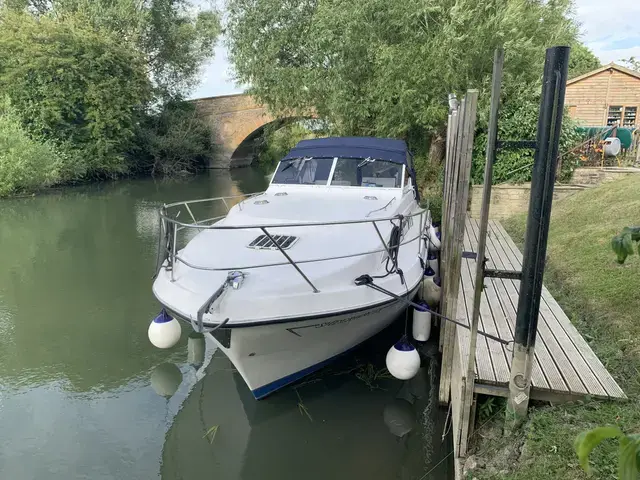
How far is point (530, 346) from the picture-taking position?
9.51 ft

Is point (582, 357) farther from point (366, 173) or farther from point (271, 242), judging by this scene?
point (366, 173)

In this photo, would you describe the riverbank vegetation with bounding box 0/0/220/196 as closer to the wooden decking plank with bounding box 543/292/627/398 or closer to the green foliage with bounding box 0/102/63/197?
the green foliage with bounding box 0/102/63/197

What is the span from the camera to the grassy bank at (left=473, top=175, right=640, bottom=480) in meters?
2.75

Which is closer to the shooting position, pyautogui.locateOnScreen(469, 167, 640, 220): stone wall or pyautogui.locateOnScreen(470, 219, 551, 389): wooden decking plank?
pyautogui.locateOnScreen(470, 219, 551, 389): wooden decking plank

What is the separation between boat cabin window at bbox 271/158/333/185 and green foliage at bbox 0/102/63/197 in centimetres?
1241

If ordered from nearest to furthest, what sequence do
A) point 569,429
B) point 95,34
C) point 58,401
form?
1. point 569,429
2. point 58,401
3. point 95,34

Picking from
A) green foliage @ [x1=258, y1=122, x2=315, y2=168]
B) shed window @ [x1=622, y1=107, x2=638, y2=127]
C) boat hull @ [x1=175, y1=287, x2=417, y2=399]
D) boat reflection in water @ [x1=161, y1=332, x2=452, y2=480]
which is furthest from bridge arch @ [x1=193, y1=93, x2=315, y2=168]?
boat hull @ [x1=175, y1=287, x2=417, y2=399]

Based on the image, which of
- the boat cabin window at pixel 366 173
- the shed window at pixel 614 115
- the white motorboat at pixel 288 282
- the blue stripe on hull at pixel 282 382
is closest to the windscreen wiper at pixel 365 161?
the boat cabin window at pixel 366 173

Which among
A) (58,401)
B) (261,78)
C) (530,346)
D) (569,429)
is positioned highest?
(261,78)

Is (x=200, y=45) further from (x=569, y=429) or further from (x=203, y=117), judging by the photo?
(x=569, y=429)

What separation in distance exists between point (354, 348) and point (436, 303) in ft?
4.96

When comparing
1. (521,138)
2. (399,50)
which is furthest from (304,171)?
(399,50)

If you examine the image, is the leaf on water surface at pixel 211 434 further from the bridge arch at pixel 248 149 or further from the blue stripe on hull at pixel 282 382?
A: the bridge arch at pixel 248 149

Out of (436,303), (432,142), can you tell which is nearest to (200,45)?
(432,142)
